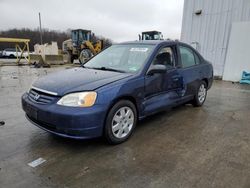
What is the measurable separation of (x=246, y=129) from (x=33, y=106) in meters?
3.58

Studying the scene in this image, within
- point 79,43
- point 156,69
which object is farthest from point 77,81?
point 79,43

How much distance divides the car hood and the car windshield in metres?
0.27

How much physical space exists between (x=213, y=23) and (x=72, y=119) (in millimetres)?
9618

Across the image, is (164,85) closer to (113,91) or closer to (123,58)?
(123,58)

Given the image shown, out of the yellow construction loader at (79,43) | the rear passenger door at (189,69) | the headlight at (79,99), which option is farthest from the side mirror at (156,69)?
the yellow construction loader at (79,43)

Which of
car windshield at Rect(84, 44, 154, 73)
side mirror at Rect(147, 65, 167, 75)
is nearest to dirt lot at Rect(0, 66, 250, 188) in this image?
side mirror at Rect(147, 65, 167, 75)

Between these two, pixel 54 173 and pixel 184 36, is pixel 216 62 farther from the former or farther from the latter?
pixel 54 173


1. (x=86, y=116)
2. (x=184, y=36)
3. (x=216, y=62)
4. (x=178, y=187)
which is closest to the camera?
(x=178, y=187)

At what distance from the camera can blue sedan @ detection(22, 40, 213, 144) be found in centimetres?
277

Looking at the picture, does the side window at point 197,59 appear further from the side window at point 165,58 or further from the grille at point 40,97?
the grille at point 40,97

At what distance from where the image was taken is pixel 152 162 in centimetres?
273

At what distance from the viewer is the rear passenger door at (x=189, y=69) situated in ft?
14.4

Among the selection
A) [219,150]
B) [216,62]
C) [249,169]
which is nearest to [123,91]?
[219,150]

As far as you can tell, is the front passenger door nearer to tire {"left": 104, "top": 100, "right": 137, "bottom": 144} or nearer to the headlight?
tire {"left": 104, "top": 100, "right": 137, "bottom": 144}
